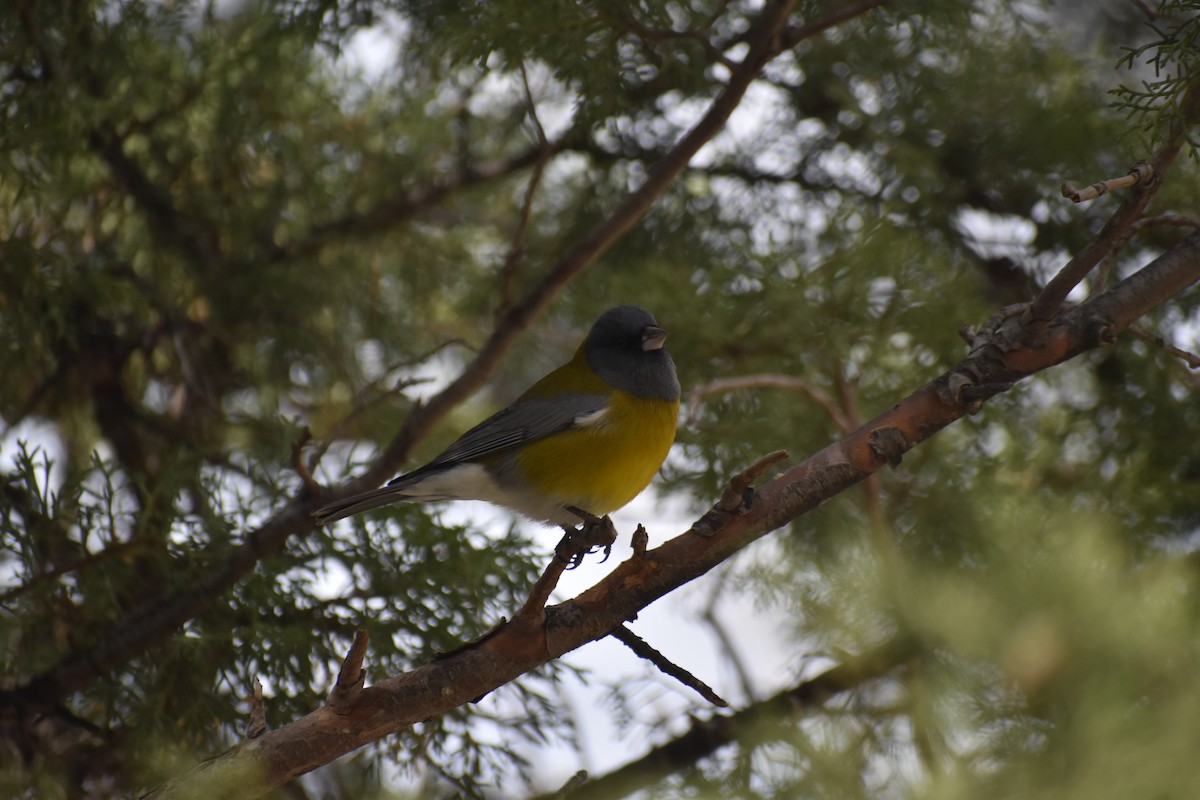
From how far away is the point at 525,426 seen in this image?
328cm

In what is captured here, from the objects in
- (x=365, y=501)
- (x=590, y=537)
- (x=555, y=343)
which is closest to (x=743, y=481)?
(x=590, y=537)

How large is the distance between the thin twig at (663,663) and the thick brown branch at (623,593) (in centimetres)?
5

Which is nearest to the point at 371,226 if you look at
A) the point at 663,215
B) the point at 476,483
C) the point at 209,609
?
the point at 663,215

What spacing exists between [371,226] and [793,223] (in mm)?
1529

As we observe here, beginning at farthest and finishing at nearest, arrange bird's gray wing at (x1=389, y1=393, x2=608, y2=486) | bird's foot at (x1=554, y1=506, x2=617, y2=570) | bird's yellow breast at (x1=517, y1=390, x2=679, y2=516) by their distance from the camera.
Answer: bird's gray wing at (x1=389, y1=393, x2=608, y2=486)
bird's yellow breast at (x1=517, y1=390, x2=679, y2=516)
bird's foot at (x1=554, y1=506, x2=617, y2=570)

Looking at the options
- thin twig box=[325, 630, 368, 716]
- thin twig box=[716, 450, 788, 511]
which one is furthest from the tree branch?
thin twig box=[325, 630, 368, 716]

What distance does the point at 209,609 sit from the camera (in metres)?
3.08

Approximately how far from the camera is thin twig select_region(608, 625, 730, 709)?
221 cm

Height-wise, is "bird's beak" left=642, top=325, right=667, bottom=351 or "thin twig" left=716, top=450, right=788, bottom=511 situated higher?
"bird's beak" left=642, top=325, right=667, bottom=351

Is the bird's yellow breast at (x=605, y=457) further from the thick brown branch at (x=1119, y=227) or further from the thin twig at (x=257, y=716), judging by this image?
the thick brown branch at (x=1119, y=227)

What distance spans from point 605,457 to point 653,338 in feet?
1.46

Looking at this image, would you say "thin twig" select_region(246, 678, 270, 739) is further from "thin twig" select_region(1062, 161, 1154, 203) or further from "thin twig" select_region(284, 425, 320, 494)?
"thin twig" select_region(1062, 161, 1154, 203)

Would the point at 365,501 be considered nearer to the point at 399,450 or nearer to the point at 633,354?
the point at 399,450

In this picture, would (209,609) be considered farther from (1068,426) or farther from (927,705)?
(1068,426)
